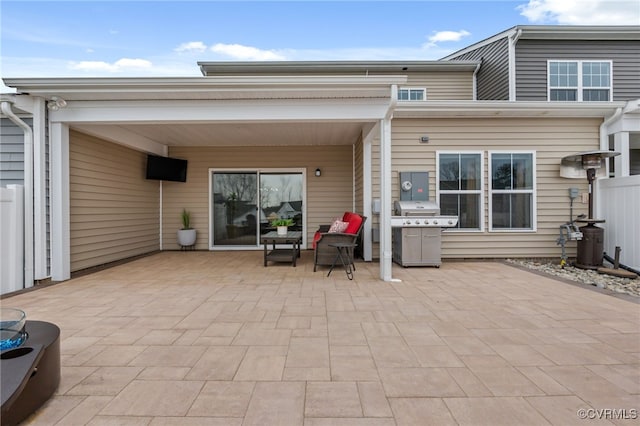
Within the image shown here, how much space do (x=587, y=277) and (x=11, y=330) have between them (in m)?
6.63

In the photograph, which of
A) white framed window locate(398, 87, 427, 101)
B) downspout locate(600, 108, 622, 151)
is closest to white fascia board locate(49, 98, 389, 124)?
downspout locate(600, 108, 622, 151)

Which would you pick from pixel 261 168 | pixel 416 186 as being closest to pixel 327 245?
pixel 416 186

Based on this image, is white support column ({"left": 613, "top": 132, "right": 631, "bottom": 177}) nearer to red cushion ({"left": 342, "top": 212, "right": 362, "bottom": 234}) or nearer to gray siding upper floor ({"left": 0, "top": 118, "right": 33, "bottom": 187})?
red cushion ({"left": 342, "top": 212, "right": 362, "bottom": 234})

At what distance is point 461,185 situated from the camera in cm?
630

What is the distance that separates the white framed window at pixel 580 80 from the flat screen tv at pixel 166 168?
9459 mm

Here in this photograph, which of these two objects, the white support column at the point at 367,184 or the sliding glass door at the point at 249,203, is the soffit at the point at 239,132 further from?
the sliding glass door at the point at 249,203

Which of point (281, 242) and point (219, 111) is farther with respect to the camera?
point (281, 242)

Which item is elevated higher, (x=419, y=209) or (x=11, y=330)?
(x=419, y=209)

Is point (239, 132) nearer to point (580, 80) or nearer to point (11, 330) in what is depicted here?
point (11, 330)

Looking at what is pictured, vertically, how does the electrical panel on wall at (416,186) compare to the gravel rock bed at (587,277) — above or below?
above

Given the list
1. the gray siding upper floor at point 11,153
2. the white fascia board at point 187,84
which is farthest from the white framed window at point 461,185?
the gray siding upper floor at point 11,153

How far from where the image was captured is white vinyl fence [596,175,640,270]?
534 centimetres

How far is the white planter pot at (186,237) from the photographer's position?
25.5 feet

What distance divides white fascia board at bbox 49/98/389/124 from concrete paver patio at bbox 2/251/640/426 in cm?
232
